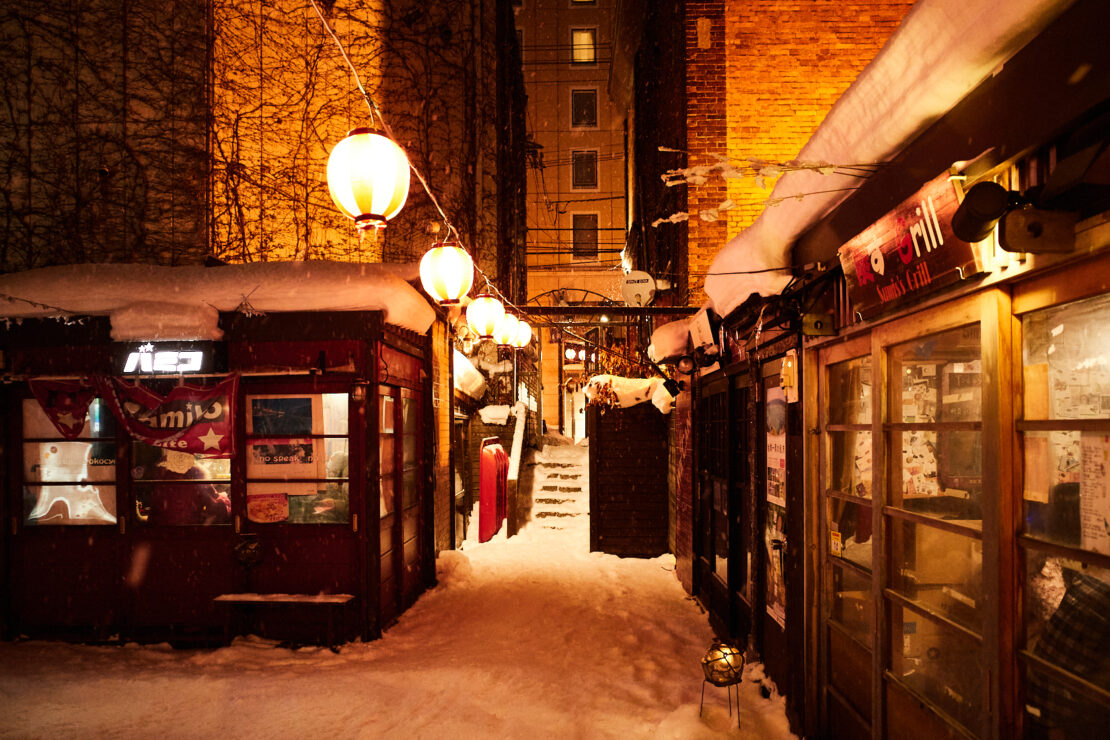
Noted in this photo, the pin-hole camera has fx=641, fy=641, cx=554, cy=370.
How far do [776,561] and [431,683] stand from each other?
145 inches

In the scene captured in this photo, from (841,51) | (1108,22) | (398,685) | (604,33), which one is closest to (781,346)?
(1108,22)

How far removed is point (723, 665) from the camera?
17.4 ft

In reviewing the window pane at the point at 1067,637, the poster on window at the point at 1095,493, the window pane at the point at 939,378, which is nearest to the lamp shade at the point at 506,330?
the window pane at the point at 939,378

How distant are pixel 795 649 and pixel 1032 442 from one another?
3.40m

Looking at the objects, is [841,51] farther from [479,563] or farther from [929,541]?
[479,563]

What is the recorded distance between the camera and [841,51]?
1009cm

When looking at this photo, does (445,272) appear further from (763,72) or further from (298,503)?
(763,72)

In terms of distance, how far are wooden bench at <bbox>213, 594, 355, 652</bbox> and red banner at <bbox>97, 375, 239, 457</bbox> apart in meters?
1.75

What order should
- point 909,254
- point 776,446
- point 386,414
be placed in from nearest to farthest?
point 909,254
point 776,446
point 386,414

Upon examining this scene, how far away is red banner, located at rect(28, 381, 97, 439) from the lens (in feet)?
26.2

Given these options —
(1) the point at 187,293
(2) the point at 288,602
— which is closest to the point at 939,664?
(2) the point at 288,602

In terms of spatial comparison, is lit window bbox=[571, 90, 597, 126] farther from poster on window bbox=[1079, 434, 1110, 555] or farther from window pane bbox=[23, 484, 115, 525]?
poster on window bbox=[1079, 434, 1110, 555]

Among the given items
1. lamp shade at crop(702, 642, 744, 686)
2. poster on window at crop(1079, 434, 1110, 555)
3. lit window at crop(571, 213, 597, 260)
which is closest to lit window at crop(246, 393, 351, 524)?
lamp shade at crop(702, 642, 744, 686)

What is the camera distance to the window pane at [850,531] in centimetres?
455
